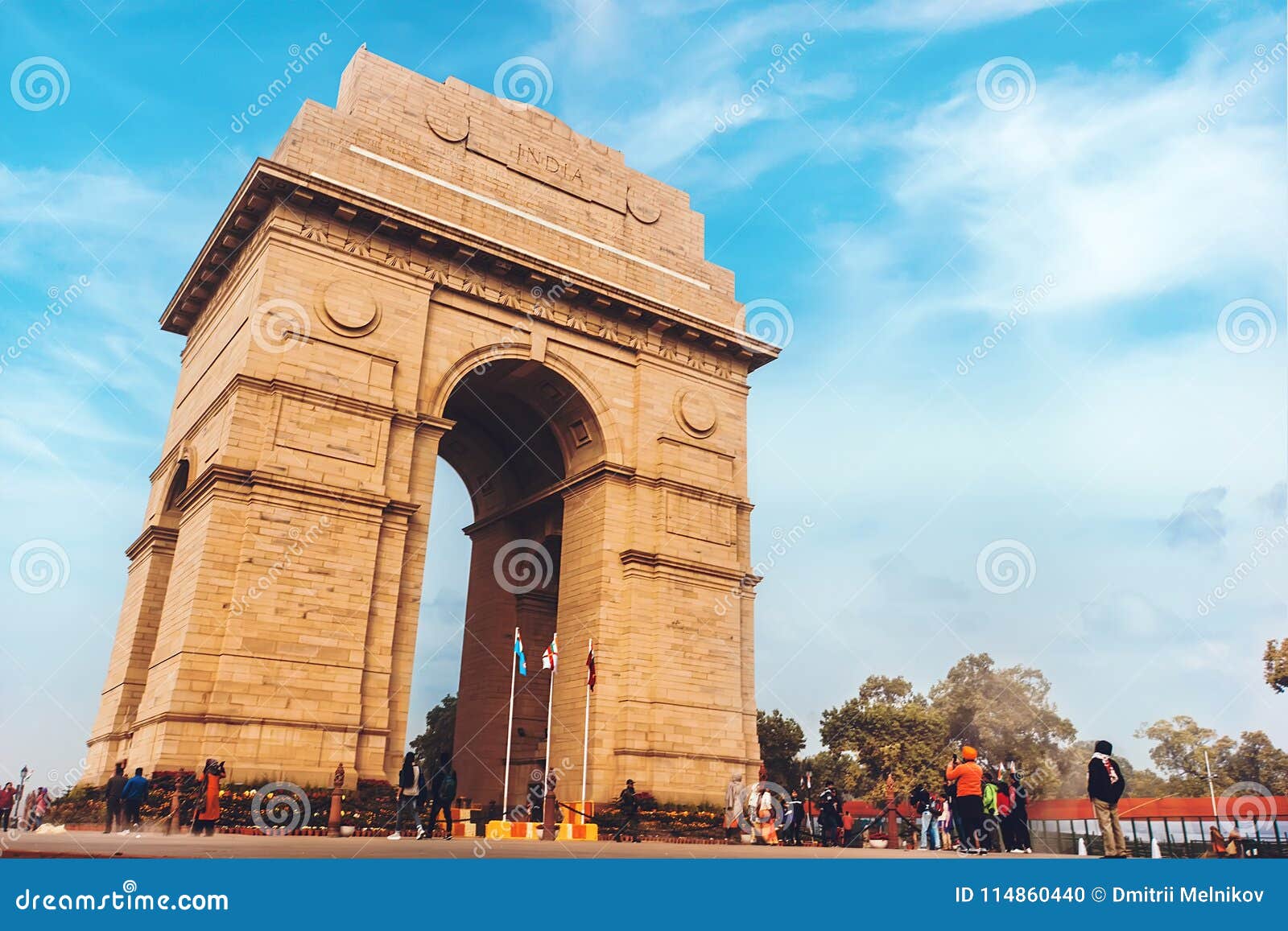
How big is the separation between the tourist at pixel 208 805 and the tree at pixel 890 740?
5207 cm

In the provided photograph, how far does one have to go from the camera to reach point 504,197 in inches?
1051

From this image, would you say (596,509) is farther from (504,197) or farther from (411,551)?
(504,197)

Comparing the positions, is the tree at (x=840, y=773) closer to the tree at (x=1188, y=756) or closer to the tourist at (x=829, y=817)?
A: the tree at (x=1188, y=756)

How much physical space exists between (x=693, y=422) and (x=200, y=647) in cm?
1466

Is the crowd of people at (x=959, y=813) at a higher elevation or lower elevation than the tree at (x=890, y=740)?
lower

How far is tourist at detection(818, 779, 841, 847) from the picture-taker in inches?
914

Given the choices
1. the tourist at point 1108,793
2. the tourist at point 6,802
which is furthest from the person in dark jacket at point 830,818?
the tourist at point 6,802

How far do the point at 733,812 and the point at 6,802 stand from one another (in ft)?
64.0

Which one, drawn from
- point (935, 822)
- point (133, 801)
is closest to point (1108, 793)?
point (935, 822)

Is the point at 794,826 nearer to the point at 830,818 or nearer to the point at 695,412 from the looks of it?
the point at 830,818

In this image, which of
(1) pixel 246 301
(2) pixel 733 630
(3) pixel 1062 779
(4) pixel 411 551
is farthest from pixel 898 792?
(1) pixel 246 301

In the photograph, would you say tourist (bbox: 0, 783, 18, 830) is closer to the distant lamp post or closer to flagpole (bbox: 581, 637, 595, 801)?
the distant lamp post

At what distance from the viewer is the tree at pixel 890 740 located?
205 feet

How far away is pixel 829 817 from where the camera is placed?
23250 millimetres
